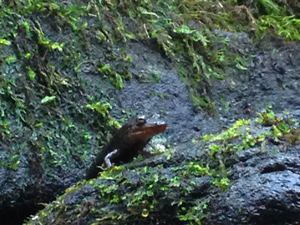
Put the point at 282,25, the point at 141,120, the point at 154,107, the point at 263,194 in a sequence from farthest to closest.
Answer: the point at 282,25 < the point at 154,107 < the point at 141,120 < the point at 263,194

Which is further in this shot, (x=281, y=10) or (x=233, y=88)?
(x=281, y=10)

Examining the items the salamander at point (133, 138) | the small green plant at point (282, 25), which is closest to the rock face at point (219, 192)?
the salamander at point (133, 138)

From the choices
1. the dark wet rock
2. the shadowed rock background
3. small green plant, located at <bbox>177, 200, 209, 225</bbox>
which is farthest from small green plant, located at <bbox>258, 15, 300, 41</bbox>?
small green plant, located at <bbox>177, 200, 209, 225</bbox>

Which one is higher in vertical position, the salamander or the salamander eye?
the salamander eye

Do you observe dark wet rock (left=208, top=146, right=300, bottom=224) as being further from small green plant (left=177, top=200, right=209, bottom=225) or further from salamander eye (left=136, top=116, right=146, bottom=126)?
salamander eye (left=136, top=116, right=146, bottom=126)

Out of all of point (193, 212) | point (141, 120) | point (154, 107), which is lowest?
point (154, 107)

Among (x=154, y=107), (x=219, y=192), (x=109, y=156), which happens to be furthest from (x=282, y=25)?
(x=219, y=192)

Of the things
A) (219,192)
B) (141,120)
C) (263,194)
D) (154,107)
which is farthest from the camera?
(154,107)

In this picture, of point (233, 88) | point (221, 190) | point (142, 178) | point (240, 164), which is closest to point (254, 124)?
point (240, 164)

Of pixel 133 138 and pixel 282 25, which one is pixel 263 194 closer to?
pixel 133 138

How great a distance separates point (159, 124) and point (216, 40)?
7.56 ft

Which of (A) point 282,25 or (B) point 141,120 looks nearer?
(B) point 141,120

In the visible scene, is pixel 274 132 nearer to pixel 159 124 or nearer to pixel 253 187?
pixel 253 187

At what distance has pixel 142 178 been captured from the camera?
2676 mm
